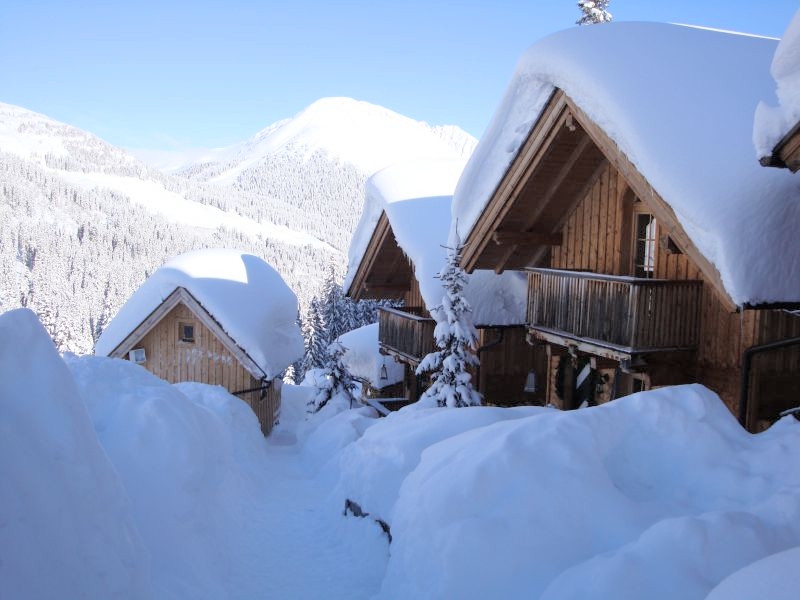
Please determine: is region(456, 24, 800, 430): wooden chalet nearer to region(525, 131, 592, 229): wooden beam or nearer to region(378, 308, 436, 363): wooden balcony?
region(525, 131, 592, 229): wooden beam

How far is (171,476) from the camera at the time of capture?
7.42m

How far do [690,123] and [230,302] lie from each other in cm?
1388

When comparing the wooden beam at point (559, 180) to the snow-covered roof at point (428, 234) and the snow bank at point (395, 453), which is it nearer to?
the snow-covered roof at point (428, 234)

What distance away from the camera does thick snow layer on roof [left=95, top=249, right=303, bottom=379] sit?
1836 centimetres

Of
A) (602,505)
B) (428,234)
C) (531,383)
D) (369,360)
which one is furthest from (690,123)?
(369,360)

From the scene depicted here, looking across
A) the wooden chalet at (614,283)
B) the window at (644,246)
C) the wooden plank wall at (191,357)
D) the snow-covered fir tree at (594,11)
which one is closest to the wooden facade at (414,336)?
the wooden chalet at (614,283)

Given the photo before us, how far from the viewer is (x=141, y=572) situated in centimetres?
441

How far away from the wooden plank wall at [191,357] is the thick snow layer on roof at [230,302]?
0.94 meters

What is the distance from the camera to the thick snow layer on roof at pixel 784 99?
527 centimetres

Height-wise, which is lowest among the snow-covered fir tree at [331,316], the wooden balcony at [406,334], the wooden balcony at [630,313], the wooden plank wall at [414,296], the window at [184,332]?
the snow-covered fir tree at [331,316]

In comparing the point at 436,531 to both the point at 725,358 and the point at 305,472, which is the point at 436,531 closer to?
the point at 725,358

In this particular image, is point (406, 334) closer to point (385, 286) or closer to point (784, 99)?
point (385, 286)

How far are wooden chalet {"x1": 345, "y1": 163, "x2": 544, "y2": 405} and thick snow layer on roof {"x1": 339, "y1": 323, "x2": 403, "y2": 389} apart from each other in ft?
13.6

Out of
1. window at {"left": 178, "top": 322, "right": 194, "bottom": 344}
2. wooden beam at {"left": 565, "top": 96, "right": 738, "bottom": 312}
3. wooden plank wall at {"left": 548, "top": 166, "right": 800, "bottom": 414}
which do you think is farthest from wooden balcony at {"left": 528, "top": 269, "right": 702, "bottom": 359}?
window at {"left": 178, "top": 322, "right": 194, "bottom": 344}
